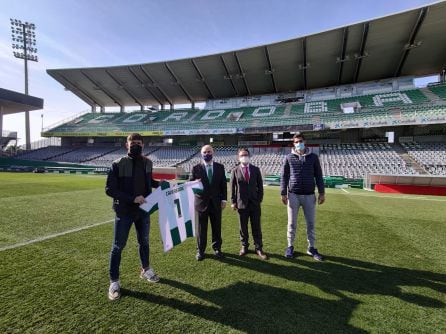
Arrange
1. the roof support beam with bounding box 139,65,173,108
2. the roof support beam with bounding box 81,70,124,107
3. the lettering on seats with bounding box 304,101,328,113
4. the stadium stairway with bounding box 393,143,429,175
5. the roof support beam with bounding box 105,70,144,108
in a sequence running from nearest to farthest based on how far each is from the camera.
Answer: the stadium stairway with bounding box 393,143,429,175
the lettering on seats with bounding box 304,101,328,113
the roof support beam with bounding box 139,65,173,108
the roof support beam with bounding box 105,70,144,108
the roof support beam with bounding box 81,70,124,107

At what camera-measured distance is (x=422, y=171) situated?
69.7 feet

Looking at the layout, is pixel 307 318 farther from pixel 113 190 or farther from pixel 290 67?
pixel 290 67

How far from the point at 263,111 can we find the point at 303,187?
107ft

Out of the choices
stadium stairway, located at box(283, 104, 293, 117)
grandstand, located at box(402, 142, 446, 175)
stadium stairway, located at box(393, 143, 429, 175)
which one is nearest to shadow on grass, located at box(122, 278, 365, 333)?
stadium stairway, located at box(393, 143, 429, 175)

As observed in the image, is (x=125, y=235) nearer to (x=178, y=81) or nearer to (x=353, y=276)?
(x=353, y=276)

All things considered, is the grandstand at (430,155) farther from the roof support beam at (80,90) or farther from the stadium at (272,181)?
the roof support beam at (80,90)

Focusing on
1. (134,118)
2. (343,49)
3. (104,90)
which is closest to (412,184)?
(343,49)

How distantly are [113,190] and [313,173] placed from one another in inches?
131

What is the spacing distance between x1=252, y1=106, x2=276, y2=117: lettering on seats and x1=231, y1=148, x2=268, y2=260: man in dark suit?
31.1 m

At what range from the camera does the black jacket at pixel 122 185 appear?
3096 millimetres

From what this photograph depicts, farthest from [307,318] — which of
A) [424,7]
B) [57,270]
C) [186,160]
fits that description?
[186,160]

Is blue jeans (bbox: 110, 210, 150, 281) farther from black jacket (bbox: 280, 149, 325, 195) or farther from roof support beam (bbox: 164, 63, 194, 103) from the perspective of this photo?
roof support beam (bbox: 164, 63, 194, 103)

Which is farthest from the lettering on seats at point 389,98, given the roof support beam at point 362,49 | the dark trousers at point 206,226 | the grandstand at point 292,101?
the dark trousers at point 206,226

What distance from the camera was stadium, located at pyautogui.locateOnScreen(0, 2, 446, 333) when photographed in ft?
9.14
